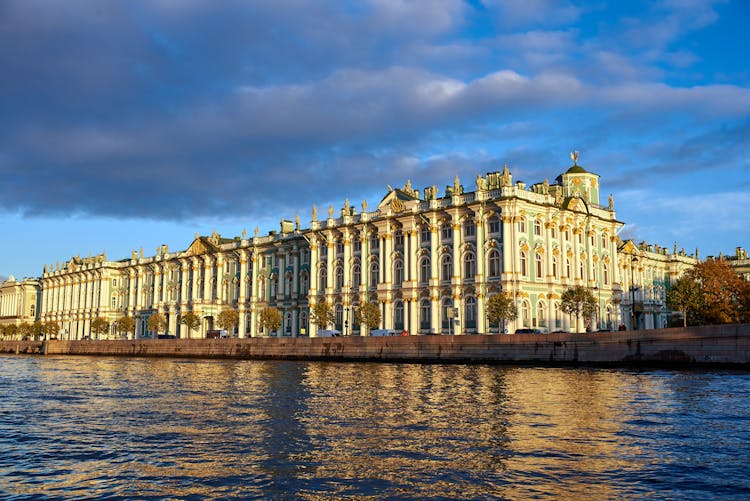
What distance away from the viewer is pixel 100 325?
121 m

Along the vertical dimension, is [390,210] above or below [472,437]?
above

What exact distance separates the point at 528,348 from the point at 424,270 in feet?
80.6

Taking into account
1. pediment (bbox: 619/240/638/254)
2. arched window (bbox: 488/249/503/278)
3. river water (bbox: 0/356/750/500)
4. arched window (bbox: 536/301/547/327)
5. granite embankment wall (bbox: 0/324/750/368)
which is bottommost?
river water (bbox: 0/356/750/500)

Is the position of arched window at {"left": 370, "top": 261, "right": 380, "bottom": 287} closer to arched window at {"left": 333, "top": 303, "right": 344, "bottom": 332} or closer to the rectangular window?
arched window at {"left": 333, "top": 303, "right": 344, "bottom": 332}

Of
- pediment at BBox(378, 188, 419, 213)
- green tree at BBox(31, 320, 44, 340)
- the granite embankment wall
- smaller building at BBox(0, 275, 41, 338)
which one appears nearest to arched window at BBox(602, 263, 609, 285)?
pediment at BBox(378, 188, 419, 213)

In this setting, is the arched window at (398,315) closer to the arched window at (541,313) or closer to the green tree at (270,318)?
the arched window at (541,313)

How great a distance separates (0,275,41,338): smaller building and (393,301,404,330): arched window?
10793cm

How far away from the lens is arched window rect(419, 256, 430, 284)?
244 ft

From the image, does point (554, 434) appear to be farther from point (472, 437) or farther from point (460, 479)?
point (460, 479)

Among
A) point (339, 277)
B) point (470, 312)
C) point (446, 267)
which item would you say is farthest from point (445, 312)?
point (339, 277)

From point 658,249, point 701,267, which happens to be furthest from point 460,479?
point 658,249

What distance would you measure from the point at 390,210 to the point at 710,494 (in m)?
67.0

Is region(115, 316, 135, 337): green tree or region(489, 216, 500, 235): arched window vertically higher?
region(489, 216, 500, 235): arched window

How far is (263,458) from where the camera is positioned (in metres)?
16.6
